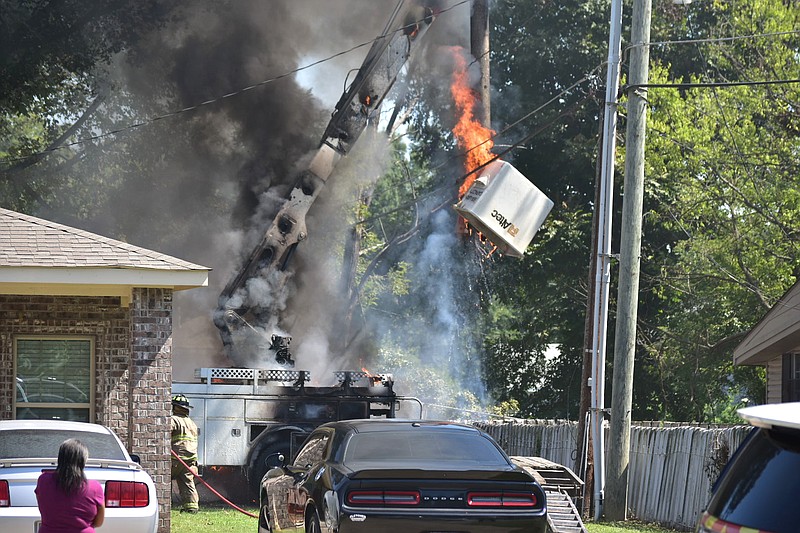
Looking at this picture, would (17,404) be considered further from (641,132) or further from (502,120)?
(502,120)

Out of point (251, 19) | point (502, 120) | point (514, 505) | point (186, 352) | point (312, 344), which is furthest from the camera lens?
point (502, 120)

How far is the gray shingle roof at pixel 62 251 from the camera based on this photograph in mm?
13125

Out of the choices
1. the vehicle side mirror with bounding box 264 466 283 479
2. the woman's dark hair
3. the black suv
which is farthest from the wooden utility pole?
the black suv

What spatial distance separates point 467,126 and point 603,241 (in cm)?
1099

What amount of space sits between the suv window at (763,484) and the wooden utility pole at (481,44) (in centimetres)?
2460

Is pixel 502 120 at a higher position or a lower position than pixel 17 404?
higher

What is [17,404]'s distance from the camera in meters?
15.0

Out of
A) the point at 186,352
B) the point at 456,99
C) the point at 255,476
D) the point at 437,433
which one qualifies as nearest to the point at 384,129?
the point at 456,99

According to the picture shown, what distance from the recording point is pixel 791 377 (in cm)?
1866

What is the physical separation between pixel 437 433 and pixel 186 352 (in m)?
16.4

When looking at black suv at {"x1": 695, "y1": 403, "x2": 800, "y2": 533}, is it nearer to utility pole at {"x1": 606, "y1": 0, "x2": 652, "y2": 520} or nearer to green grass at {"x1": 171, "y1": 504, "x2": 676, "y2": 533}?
green grass at {"x1": 171, "y1": 504, "x2": 676, "y2": 533}

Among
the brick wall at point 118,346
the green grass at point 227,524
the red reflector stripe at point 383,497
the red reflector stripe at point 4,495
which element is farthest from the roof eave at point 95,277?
the red reflector stripe at point 383,497

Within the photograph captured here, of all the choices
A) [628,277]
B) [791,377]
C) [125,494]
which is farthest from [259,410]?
[125,494]

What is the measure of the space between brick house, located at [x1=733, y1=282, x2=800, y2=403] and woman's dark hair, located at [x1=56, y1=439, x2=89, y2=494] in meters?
12.2
